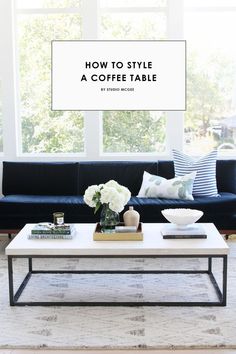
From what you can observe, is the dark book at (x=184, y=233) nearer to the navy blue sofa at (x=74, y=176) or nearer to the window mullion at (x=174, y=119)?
the navy blue sofa at (x=74, y=176)

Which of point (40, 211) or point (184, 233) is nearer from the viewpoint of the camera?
point (184, 233)

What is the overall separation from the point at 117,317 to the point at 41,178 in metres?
2.32

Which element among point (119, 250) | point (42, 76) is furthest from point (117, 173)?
point (119, 250)

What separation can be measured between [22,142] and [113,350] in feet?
10.9

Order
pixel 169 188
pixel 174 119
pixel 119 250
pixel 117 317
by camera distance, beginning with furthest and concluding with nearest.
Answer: pixel 174 119 < pixel 169 188 < pixel 119 250 < pixel 117 317

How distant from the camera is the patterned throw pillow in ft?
14.9

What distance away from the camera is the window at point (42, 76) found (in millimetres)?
5286

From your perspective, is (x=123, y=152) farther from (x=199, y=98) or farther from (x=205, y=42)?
(x=205, y=42)

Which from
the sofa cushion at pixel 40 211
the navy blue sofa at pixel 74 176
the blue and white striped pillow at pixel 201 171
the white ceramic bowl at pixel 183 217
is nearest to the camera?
the white ceramic bowl at pixel 183 217

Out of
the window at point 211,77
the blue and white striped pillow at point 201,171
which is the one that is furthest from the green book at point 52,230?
the window at point 211,77

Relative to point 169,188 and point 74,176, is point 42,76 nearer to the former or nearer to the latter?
point 74,176

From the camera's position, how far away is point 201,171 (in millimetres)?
4766

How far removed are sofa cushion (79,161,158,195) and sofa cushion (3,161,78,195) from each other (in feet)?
0.32

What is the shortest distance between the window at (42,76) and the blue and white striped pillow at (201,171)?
119cm
